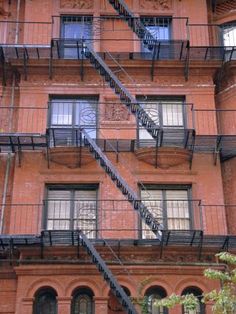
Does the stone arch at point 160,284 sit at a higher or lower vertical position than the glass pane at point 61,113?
lower

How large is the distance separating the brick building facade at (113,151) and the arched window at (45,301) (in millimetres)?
41

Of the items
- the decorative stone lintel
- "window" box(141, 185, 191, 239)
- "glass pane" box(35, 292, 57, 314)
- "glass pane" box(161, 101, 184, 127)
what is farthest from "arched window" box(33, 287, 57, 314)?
"glass pane" box(161, 101, 184, 127)

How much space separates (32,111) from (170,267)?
7.13 metres

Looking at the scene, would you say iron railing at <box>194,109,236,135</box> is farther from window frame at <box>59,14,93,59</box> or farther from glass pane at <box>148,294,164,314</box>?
glass pane at <box>148,294,164,314</box>

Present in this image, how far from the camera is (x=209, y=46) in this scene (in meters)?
22.3

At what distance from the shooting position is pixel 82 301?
18.3m

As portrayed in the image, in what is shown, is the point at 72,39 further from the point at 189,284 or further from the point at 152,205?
the point at 189,284

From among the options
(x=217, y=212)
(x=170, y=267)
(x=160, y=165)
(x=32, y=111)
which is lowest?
(x=170, y=267)

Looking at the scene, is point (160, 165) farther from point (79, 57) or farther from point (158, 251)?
point (79, 57)

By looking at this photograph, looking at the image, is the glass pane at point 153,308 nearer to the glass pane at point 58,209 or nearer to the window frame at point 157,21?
the glass pane at point 58,209

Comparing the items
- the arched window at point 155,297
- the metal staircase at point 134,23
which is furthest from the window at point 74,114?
the arched window at point 155,297

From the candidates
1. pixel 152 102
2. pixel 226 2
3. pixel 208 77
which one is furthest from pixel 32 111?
pixel 226 2

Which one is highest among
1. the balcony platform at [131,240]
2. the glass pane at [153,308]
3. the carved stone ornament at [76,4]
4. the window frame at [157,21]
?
the carved stone ornament at [76,4]

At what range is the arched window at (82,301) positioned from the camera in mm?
18156
